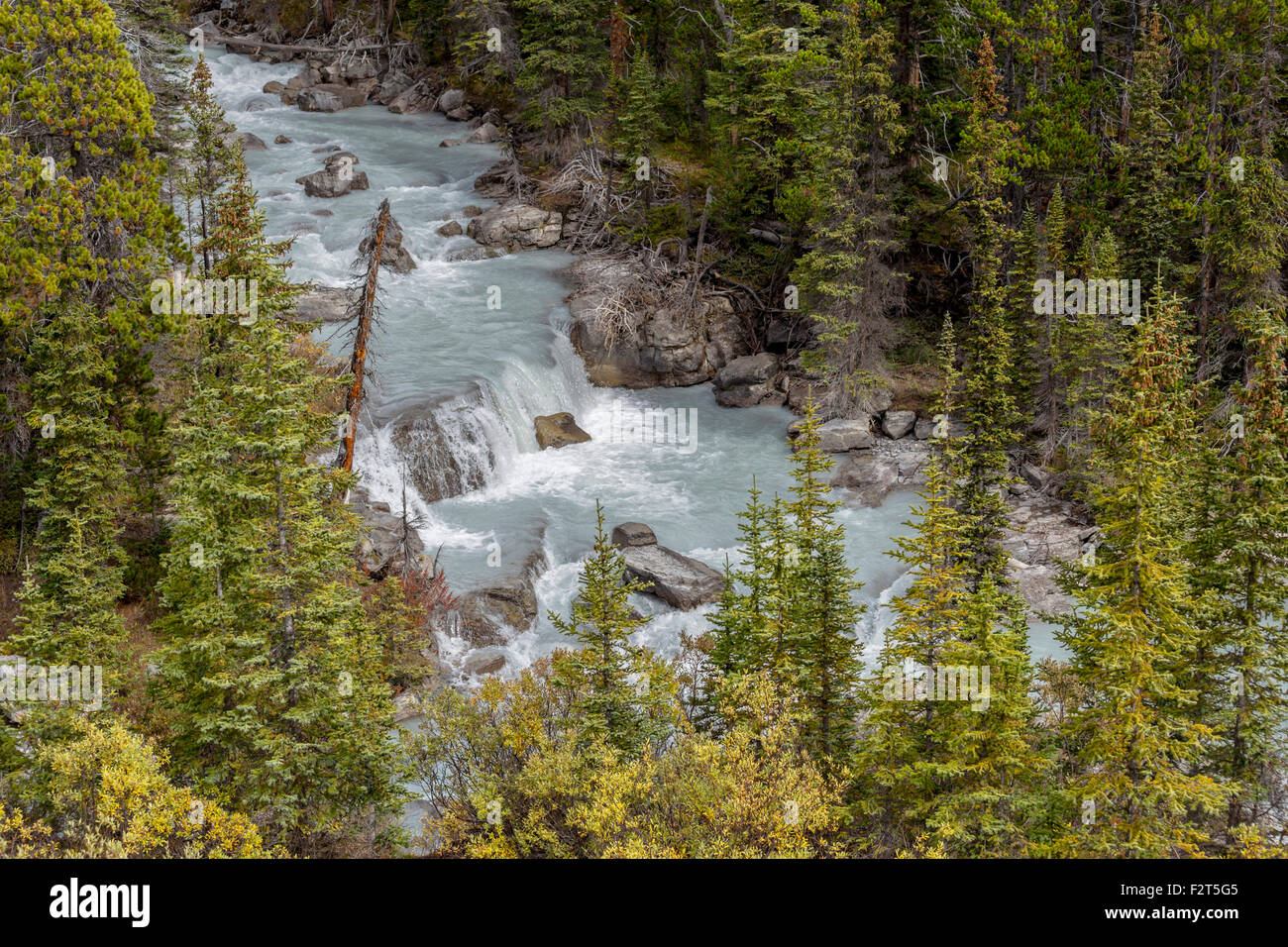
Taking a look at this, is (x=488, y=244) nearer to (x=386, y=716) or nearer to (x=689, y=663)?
(x=689, y=663)

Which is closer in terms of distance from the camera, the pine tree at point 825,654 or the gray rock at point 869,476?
the pine tree at point 825,654

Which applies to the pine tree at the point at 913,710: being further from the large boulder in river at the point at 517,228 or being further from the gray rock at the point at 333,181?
the gray rock at the point at 333,181

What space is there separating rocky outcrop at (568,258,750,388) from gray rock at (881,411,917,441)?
658 cm

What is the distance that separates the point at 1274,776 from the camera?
20688mm

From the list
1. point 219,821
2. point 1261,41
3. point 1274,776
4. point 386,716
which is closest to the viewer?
point 219,821

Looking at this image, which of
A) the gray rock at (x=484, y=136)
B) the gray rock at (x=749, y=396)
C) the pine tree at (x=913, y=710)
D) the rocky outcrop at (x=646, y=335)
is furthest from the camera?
the gray rock at (x=484, y=136)

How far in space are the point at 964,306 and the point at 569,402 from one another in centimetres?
1445

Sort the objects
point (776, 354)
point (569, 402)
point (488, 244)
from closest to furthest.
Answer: point (569, 402) < point (776, 354) < point (488, 244)

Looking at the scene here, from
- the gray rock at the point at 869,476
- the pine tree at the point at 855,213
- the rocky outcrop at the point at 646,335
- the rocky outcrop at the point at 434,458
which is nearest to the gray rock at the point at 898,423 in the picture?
the pine tree at the point at 855,213

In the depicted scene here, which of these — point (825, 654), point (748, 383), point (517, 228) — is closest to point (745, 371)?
point (748, 383)

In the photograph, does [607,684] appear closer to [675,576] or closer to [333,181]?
[675,576]

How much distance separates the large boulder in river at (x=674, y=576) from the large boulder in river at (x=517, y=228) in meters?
18.5

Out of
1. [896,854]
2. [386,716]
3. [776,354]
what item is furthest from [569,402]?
[896,854]

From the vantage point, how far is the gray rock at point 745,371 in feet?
134
